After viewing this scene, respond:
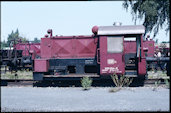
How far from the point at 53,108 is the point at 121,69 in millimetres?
4830

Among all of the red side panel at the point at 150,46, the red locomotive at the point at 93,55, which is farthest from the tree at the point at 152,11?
the red locomotive at the point at 93,55

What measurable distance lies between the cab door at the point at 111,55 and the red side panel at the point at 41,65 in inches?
→ 128

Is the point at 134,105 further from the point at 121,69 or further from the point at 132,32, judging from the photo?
the point at 132,32

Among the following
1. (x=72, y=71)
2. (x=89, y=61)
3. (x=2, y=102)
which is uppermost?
(x=89, y=61)

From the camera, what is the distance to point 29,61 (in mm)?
12125

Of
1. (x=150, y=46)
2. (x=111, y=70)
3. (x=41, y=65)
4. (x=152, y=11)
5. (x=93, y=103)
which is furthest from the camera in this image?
(x=152, y=11)

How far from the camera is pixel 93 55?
11.1 m

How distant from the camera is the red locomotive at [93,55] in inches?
381

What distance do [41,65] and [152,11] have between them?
20492 millimetres

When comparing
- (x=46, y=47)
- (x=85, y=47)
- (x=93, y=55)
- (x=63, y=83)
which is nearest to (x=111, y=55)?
(x=93, y=55)

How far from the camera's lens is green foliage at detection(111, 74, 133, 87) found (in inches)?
371

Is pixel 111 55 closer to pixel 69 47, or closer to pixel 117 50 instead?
pixel 117 50

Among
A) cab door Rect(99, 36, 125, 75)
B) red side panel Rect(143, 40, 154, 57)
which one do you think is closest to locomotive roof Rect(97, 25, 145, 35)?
cab door Rect(99, 36, 125, 75)

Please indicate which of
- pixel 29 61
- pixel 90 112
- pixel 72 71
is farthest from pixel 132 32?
pixel 29 61
